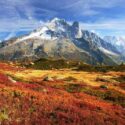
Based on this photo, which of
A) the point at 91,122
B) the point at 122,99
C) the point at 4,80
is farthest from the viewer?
the point at 122,99

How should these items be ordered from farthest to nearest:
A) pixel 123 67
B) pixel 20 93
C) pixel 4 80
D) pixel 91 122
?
pixel 123 67 < pixel 4 80 < pixel 20 93 < pixel 91 122

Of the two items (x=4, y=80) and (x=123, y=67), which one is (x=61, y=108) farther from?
(x=123, y=67)

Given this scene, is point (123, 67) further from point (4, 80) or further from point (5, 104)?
point (5, 104)

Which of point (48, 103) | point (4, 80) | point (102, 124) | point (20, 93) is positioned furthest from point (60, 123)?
point (4, 80)

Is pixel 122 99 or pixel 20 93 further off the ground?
pixel 20 93

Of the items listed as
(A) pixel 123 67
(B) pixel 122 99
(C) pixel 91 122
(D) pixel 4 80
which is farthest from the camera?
(A) pixel 123 67

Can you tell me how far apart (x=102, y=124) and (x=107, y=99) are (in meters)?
18.4

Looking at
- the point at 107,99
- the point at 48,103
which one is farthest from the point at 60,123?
the point at 107,99

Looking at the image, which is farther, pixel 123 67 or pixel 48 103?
pixel 123 67

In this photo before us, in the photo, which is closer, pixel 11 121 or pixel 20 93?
pixel 11 121

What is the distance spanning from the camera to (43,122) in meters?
19.7

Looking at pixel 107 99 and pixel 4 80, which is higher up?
pixel 4 80

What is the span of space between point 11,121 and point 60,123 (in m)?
3.23

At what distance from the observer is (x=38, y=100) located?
81.3 ft
